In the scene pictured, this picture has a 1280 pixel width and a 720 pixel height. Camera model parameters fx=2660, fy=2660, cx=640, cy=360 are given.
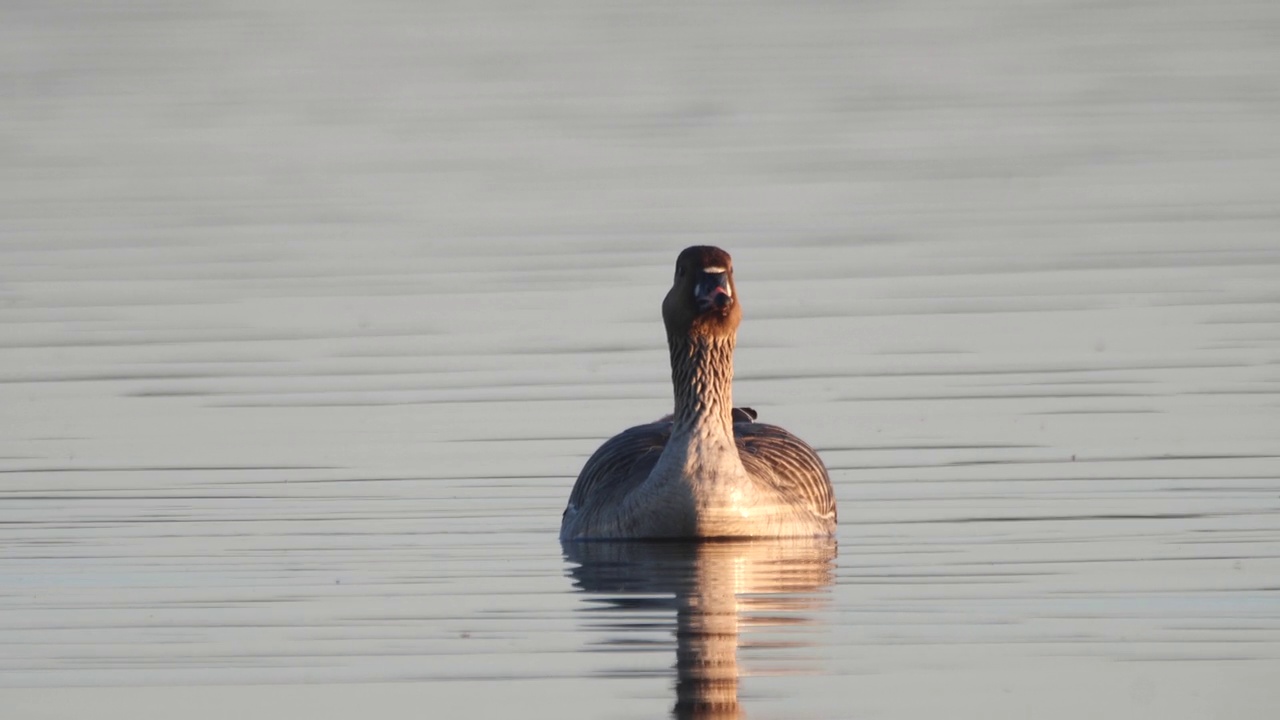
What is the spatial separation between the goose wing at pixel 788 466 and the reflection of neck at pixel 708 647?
1323 mm

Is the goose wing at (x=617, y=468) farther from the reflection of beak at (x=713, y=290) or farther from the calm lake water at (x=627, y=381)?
the reflection of beak at (x=713, y=290)

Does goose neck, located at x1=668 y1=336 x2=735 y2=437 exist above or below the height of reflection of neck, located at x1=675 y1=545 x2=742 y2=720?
above

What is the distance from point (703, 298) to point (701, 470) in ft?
3.29

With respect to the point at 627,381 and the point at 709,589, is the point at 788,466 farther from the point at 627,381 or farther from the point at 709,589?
the point at 627,381

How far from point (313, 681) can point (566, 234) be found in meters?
16.0

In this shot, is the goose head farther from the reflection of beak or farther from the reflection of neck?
the reflection of neck

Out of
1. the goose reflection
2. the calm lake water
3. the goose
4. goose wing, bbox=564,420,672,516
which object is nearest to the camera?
the goose reflection

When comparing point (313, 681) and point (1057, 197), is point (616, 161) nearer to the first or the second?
point (1057, 197)

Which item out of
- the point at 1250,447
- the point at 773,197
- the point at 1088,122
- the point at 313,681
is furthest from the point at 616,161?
the point at 313,681

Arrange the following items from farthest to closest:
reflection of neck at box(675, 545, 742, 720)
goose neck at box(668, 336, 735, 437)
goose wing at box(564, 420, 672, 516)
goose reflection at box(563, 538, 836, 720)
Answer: goose neck at box(668, 336, 735, 437), goose wing at box(564, 420, 672, 516), goose reflection at box(563, 538, 836, 720), reflection of neck at box(675, 545, 742, 720)

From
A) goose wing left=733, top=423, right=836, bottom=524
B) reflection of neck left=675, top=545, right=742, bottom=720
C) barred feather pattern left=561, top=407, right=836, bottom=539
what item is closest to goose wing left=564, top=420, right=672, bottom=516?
barred feather pattern left=561, top=407, right=836, bottom=539

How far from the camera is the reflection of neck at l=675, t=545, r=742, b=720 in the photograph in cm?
1019

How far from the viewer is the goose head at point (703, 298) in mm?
15203

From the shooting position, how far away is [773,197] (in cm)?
2858
